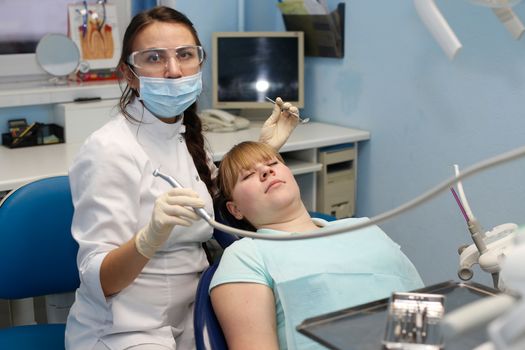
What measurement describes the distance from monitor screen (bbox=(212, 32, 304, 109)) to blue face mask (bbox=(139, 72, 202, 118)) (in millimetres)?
1197

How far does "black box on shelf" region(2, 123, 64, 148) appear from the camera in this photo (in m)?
2.56

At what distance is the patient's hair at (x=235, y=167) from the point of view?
176cm

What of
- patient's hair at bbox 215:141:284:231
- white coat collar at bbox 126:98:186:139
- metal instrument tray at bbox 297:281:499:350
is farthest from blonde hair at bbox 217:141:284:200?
metal instrument tray at bbox 297:281:499:350

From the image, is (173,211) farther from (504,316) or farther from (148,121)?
(504,316)

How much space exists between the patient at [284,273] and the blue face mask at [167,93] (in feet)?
0.68

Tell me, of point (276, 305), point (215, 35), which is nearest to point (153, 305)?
point (276, 305)

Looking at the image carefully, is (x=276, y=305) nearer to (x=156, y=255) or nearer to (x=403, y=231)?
(x=156, y=255)

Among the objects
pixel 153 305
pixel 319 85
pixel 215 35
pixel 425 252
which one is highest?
pixel 215 35

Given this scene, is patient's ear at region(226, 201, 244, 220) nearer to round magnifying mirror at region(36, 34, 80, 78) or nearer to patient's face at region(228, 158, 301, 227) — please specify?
patient's face at region(228, 158, 301, 227)

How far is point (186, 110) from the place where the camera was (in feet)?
6.24

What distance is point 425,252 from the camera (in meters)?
2.68

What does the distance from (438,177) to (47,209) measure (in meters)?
1.42

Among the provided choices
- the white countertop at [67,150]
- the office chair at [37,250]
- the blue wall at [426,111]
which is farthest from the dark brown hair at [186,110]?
the blue wall at [426,111]

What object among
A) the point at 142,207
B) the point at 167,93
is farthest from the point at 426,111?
the point at 142,207
